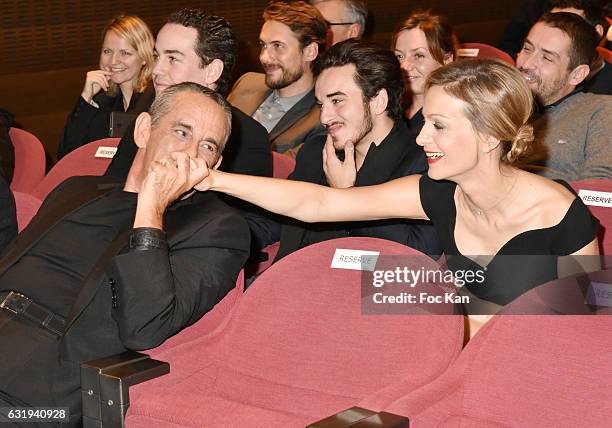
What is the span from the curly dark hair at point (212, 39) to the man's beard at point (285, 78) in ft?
2.13

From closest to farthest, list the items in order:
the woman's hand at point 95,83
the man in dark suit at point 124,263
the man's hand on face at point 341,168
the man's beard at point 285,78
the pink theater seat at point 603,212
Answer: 1. the man in dark suit at point 124,263
2. the pink theater seat at point 603,212
3. the man's hand on face at point 341,168
4. the man's beard at point 285,78
5. the woman's hand at point 95,83

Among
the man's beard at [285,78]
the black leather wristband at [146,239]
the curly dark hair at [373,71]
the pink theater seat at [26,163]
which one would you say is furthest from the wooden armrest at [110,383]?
the man's beard at [285,78]

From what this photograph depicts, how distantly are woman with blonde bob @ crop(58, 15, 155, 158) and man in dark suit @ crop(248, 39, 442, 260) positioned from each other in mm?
1663

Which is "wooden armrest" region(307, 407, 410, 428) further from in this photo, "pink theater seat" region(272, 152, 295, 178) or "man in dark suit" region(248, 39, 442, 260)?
"pink theater seat" region(272, 152, 295, 178)

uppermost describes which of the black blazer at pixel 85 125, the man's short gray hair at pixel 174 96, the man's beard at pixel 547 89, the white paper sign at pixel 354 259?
the man's short gray hair at pixel 174 96

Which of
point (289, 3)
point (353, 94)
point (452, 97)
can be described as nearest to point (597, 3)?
point (289, 3)

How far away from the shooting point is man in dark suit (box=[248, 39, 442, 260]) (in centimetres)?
311

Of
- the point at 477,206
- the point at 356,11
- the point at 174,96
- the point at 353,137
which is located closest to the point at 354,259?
the point at 477,206

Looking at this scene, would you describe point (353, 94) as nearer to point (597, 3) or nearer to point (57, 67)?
point (597, 3)

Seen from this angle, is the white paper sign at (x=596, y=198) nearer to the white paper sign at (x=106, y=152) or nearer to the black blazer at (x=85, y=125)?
the white paper sign at (x=106, y=152)

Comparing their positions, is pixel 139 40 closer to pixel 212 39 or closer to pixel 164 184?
pixel 212 39

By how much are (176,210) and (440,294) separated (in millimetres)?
857

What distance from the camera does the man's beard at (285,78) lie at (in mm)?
4531

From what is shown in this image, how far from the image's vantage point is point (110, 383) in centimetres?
212
